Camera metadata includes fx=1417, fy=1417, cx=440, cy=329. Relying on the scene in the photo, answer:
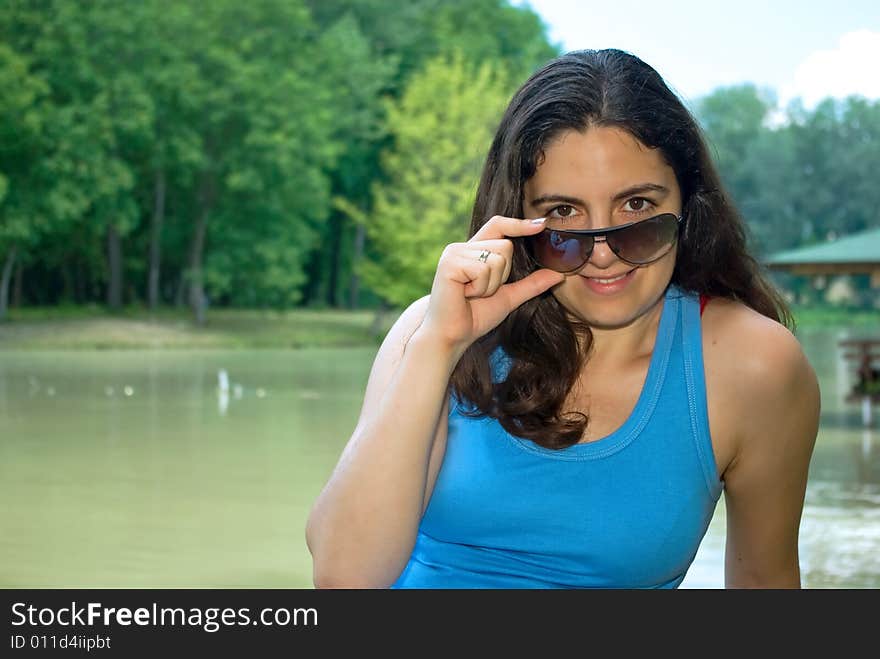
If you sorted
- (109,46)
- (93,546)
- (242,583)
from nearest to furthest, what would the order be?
(242,583) → (93,546) → (109,46)

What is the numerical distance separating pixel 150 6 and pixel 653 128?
119 ft

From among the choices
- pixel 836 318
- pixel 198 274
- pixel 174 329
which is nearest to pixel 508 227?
pixel 174 329

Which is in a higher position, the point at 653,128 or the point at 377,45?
the point at 377,45

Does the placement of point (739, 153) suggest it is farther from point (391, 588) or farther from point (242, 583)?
point (391, 588)

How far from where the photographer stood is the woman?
1857mm

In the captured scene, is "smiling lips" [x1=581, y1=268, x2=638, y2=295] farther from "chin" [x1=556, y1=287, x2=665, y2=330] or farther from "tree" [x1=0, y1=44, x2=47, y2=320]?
"tree" [x1=0, y1=44, x2=47, y2=320]

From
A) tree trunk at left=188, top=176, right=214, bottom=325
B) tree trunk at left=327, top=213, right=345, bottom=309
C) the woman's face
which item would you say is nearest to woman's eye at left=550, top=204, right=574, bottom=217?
the woman's face

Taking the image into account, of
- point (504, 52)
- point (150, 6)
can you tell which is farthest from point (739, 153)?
point (150, 6)

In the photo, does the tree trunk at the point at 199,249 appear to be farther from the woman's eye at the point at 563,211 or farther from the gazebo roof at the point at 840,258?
the woman's eye at the point at 563,211

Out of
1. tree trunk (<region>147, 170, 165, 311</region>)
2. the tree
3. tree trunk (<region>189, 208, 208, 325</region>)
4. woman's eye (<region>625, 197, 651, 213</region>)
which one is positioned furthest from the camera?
tree trunk (<region>147, 170, 165, 311</region>)

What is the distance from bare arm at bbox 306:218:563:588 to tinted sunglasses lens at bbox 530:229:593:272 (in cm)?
2

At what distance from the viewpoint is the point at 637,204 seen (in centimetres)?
195

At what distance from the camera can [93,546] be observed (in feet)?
25.6

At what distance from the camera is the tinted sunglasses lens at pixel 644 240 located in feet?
6.25
